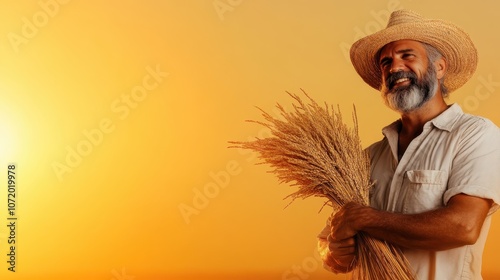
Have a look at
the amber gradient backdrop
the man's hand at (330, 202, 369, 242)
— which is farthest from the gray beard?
the amber gradient backdrop

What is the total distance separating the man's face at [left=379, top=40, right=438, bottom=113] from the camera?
2.08 m

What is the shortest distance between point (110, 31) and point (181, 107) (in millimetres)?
641

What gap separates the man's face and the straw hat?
0.12 ft

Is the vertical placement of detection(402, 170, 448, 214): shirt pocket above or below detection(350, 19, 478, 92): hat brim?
below

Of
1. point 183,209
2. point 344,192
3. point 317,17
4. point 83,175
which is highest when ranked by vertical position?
point 317,17

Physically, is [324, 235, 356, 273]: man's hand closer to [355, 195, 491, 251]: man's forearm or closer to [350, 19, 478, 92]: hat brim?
[355, 195, 491, 251]: man's forearm

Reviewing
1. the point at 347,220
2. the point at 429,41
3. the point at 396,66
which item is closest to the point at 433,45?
the point at 429,41

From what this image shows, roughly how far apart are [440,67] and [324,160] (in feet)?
1.61

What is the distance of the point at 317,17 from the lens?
4266 mm

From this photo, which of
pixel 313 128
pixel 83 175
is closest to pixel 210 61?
pixel 83 175

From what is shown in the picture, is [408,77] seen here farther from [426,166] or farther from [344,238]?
[344,238]


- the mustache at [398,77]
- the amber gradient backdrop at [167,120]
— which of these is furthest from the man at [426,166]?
the amber gradient backdrop at [167,120]

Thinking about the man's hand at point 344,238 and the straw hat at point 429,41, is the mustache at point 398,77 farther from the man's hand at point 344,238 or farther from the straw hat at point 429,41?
the man's hand at point 344,238

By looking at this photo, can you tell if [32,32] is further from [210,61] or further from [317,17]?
[317,17]
